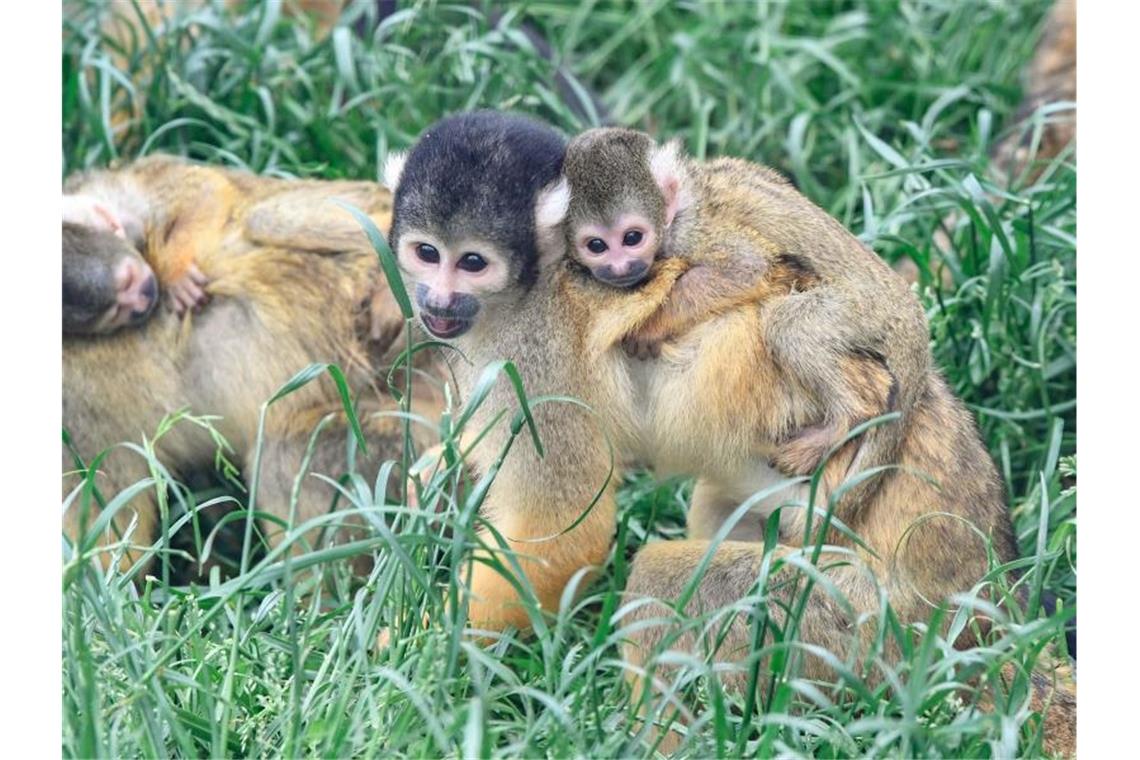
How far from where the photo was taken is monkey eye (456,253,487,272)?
4302 mm

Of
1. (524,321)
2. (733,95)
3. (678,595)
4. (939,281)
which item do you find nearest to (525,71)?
(733,95)

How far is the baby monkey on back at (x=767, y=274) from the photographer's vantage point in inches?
166

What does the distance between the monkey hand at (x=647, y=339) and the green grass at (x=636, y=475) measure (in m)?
0.62

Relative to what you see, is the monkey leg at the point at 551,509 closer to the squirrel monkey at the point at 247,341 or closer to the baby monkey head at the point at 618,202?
the baby monkey head at the point at 618,202

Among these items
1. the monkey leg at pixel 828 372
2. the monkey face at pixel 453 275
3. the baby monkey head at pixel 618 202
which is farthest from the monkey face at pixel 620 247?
the monkey leg at pixel 828 372

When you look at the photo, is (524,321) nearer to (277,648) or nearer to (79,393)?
(277,648)

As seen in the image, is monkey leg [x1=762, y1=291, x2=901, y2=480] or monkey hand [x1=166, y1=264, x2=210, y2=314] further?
monkey hand [x1=166, y1=264, x2=210, y2=314]

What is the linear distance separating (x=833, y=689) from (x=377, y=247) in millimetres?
1784

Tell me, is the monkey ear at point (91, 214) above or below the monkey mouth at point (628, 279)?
below

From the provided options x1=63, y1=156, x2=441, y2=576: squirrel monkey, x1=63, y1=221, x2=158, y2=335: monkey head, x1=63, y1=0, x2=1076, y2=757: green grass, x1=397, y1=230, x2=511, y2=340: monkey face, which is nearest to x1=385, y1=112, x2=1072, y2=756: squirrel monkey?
x1=397, y1=230, x2=511, y2=340: monkey face

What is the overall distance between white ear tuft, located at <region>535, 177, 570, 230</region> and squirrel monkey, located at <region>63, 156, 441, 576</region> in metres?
1.31

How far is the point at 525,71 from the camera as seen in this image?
22.5ft

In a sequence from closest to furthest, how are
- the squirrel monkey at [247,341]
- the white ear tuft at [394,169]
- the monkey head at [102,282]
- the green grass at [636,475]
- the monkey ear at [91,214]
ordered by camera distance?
the green grass at [636,475]
the white ear tuft at [394,169]
the monkey head at [102,282]
the monkey ear at [91,214]
the squirrel monkey at [247,341]

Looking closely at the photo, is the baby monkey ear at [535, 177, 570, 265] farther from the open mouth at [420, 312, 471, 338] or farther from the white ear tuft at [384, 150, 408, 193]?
the white ear tuft at [384, 150, 408, 193]
